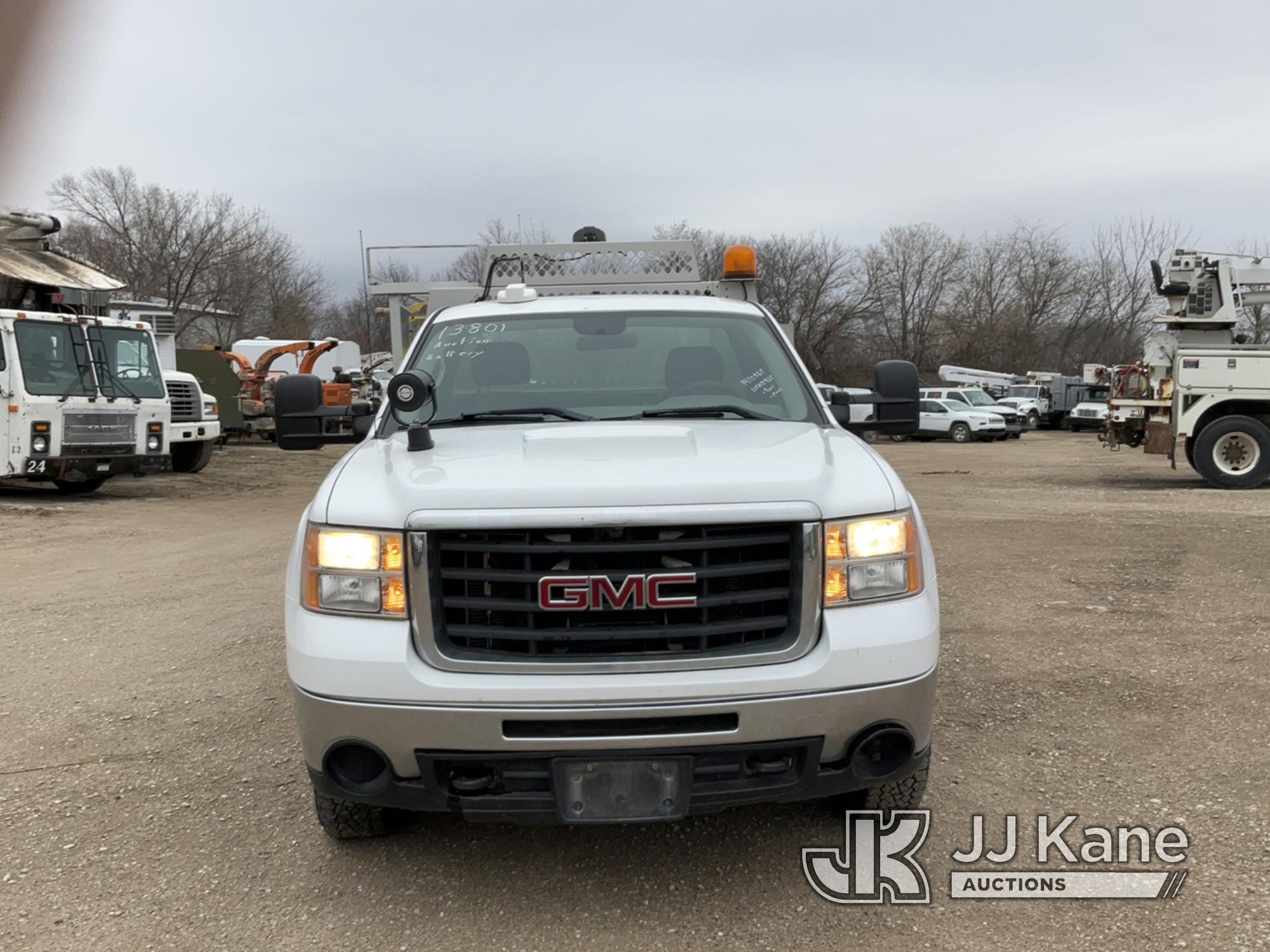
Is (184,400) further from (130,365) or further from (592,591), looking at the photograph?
(592,591)

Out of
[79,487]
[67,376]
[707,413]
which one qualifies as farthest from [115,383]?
[707,413]

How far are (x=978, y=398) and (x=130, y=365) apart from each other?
1112 inches

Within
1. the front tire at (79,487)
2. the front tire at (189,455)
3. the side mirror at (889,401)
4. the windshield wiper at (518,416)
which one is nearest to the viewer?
the windshield wiper at (518,416)

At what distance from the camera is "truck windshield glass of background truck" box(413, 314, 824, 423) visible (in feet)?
13.1

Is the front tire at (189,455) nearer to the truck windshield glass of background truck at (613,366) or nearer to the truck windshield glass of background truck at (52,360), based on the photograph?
the truck windshield glass of background truck at (52,360)

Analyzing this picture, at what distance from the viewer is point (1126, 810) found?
3498mm

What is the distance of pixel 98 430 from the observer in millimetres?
13617

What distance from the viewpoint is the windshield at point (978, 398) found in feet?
114

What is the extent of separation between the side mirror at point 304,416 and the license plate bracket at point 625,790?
1.99 m

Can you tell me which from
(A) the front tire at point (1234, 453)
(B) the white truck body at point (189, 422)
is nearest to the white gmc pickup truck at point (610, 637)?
(B) the white truck body at point (189, 422)

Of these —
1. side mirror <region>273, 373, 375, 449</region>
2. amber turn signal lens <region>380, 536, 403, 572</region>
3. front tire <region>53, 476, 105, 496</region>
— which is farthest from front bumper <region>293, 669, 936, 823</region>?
front tire <region>53, 476, 105, 496</region>

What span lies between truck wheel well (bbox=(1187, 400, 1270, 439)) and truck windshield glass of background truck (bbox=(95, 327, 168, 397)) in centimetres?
1500

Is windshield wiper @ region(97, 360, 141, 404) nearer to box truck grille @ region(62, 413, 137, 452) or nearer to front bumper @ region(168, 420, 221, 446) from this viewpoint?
box truck grille @ region(62, 413, 137, 452)

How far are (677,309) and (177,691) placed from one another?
3129mm
